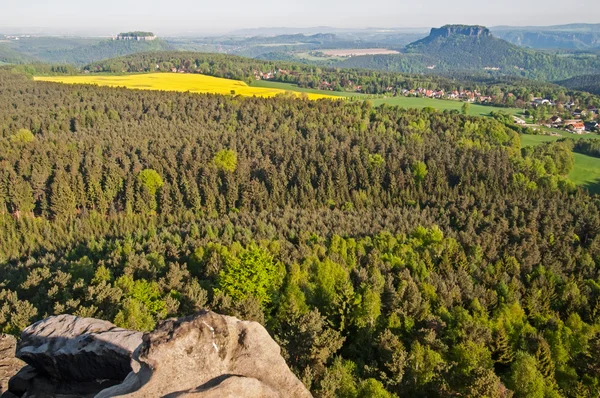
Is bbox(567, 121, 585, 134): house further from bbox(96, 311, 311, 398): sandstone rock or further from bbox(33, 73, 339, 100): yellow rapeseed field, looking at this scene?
bbox(96, 311, 311, 398): sandstone rock

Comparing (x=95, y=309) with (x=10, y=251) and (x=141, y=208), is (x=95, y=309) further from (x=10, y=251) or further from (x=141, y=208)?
(x=141, y=208)

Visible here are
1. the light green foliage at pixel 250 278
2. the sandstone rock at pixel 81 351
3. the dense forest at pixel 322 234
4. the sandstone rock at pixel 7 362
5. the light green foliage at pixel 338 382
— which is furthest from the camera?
the light green foliage at pixel 250 278

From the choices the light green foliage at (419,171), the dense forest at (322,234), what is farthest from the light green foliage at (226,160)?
the light green foliage at (419,171)

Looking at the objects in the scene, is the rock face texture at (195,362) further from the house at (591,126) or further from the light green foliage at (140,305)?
the house at (591,126)

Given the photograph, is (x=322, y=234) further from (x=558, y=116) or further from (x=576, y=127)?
(x=558, y=116)

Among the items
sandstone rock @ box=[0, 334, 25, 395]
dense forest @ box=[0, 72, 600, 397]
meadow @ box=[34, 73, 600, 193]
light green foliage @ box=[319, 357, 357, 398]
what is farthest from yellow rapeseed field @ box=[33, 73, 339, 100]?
sandstone rock @ box=[0, 334, 25, 395]

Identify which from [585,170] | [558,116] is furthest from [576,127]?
[585,170]

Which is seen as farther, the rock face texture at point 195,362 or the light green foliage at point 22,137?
the light green foliage at point 22,137
